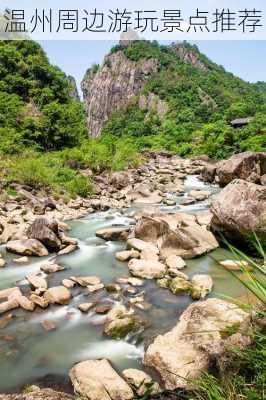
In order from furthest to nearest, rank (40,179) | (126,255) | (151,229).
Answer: (40,179), (151,229), (126,255)

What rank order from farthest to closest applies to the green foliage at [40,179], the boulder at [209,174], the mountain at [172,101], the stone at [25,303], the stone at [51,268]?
the mountain at [172,101] < the boulder at [209,174] < the green foliage at [40,179] < the stone at [51,268] < the stone at [25,303]

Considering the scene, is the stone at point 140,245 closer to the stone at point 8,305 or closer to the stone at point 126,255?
the stone at point 126,255

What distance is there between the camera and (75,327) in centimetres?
659

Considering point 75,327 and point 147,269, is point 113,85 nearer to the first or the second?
point 147,269

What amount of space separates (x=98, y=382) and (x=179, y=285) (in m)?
3.43

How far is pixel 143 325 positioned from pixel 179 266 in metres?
2.79

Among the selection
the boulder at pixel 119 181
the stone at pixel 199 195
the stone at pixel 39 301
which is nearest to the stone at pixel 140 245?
the stone at pixel 39 301

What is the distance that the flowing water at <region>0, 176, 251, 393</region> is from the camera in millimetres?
5492

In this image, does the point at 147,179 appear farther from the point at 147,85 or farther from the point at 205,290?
the point at 147,85

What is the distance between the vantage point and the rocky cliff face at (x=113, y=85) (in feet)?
341

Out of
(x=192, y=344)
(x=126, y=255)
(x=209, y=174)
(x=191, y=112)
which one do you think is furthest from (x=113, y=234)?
(x=191, y=112)

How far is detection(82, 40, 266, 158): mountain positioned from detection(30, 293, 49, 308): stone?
90.5 feet

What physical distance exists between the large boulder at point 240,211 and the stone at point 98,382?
567 cm

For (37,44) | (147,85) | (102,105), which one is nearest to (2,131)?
(37,44)
